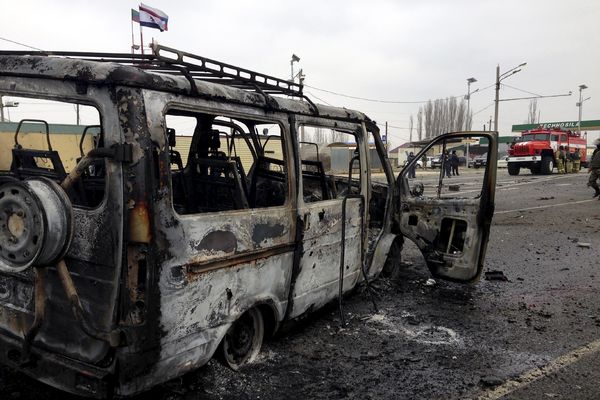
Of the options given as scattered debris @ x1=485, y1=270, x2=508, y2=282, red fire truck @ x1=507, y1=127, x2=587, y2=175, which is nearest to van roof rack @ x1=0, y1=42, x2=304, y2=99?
scattered debris @ x1=485, y1=270, x2=508, y2=282

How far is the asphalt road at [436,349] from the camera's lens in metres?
2.98

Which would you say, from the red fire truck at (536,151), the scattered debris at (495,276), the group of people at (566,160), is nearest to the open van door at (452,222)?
the scattered debris at (495,276)

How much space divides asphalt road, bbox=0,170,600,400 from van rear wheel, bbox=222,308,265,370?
80mm

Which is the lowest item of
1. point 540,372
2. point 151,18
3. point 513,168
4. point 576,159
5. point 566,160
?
point 540,372

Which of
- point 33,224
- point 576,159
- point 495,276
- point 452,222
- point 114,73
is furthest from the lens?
point 576,159

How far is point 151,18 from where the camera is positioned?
1441 centimetres

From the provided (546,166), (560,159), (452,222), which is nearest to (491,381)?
(452,222)

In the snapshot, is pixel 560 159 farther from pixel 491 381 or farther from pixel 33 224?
pixel 33 224

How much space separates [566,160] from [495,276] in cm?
2497

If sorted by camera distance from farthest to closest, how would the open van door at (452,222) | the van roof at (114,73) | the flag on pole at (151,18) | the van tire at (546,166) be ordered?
1. the van tire at (546,166)
2. the flag on pole at (151,18)
3. the open van door at (452,222)
4. the van roof at (114,73)

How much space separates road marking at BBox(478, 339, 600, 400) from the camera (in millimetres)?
2972

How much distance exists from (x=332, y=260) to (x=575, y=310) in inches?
104

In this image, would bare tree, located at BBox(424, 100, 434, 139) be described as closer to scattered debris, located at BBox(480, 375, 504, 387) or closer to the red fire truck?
the red fire truck

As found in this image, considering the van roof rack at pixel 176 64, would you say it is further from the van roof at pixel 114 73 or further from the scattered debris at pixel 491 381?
the scattered debris at pixel 491 381
